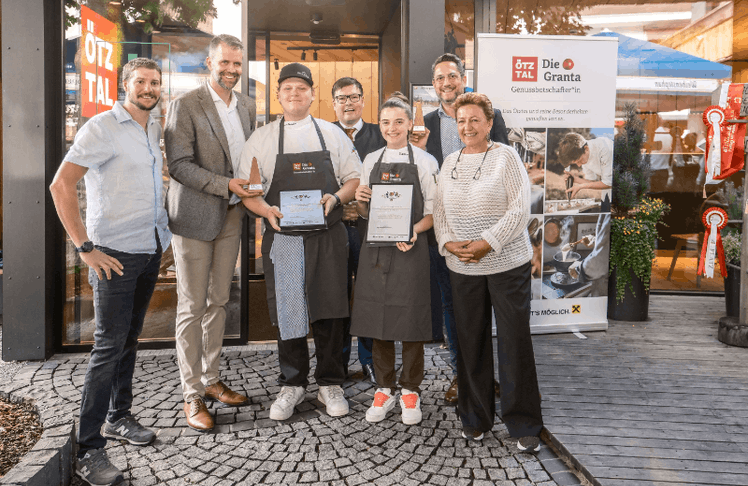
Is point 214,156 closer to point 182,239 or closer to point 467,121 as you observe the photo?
point 182,239

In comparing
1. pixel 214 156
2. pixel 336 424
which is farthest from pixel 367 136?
pixel 336 424

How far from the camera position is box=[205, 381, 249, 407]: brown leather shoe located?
11.9ft

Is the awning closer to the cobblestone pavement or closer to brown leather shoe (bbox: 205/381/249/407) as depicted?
the cobblestone pavement

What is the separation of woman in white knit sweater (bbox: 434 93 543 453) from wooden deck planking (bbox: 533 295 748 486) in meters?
0.41

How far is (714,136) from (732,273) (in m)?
1.48

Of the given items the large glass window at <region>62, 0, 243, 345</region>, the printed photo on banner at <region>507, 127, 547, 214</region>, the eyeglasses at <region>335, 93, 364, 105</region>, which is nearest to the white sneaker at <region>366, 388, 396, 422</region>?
the large glass window at <region>62, 0, 243, 345</region>

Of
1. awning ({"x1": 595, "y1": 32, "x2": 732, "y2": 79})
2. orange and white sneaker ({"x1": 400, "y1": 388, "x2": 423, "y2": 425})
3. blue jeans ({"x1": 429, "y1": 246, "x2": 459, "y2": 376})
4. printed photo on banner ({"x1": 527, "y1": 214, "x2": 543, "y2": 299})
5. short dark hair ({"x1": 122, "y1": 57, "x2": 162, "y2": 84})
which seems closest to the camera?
short dark hair ({"x1": 122, "y1": 57, "x2": 162, "y2": 84})

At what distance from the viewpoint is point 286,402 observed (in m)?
3.45

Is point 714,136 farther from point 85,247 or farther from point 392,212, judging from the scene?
point 85,247

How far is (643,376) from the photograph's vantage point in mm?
4004

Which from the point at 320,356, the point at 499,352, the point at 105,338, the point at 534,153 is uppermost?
the point at 534,153

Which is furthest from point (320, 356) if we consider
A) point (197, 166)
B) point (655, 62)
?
point (655, 62)

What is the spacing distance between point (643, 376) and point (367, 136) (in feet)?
8.92

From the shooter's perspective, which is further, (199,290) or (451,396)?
(451,396)
